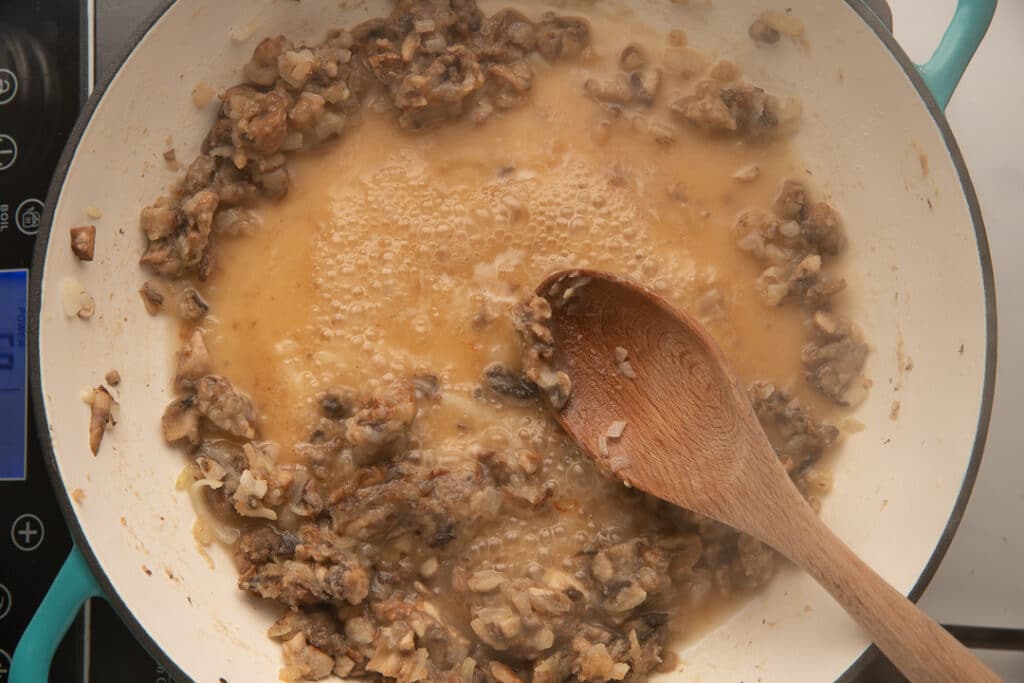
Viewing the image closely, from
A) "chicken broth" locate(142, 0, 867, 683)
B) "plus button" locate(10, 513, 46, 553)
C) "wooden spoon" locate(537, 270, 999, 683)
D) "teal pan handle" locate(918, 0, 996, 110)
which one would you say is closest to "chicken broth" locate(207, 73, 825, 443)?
"chicken broth" locate(142, 0, 867, 683)

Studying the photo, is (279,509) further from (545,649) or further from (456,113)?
(456,113)

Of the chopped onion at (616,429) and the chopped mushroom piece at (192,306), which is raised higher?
the chopped onion at (616,429)

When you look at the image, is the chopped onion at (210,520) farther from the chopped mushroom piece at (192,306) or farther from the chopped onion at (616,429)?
the chopped onion at (616,429)

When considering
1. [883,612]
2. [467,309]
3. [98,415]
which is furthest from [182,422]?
[883,612]

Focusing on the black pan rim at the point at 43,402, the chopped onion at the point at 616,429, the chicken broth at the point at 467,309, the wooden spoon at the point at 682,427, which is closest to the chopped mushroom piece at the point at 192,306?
the chicken broth at the point at 467,309

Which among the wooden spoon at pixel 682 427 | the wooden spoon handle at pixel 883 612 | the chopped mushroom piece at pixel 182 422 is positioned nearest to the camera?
Result: the wooden spoon handle at pixel 883 612

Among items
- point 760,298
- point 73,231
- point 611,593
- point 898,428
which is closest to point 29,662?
point 73,231

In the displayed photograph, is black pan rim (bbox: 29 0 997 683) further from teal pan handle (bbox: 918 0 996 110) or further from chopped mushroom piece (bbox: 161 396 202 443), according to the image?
chopped mushroom piece (bbox: 161 396 202 443)
